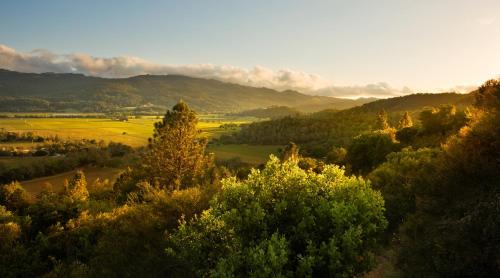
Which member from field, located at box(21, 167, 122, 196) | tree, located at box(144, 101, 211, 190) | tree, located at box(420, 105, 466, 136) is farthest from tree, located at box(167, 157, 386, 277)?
field, located at box(21, 167, 122, 196)

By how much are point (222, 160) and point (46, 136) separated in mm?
93411

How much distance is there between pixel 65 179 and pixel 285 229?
265 feet

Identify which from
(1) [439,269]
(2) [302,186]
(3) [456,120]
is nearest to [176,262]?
(2) [302,186]

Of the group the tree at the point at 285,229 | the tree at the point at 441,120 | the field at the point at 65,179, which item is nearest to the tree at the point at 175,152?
the field at the point at 65,179

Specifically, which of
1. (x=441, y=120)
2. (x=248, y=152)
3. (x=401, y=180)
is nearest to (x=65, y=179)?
(x=248, y=152)

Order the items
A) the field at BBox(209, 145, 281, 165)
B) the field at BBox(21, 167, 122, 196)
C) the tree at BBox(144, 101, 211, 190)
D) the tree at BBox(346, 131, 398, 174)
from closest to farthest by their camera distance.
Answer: the tree at BBox(144, 101, 211, 190) → the tree at BBox(346, 131, 398, 174) → the field at BBox(21, 167, 122, 196) → the field at BBox(209, 145, 281, 165)

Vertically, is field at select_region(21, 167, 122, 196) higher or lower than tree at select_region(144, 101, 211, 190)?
lower

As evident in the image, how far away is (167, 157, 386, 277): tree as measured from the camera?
20344 mm

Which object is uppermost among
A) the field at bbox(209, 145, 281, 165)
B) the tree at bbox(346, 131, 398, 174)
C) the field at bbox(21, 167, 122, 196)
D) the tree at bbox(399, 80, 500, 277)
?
the tree at bbox(399, 80, 500, 277)

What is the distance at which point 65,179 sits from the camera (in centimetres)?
9138

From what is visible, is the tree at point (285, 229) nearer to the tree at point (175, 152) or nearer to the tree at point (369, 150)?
the tree at point (175, 152)

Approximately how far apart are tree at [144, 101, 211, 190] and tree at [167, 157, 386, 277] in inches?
1645

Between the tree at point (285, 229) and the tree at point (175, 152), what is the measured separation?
41.8 m

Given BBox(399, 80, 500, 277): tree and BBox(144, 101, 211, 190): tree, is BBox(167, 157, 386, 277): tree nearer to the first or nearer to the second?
BBox(399, 80, 500, 277): tree
